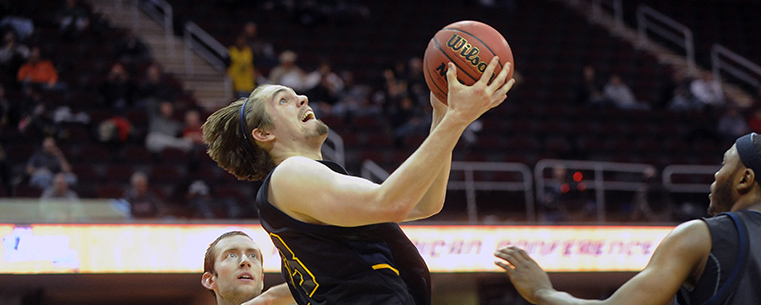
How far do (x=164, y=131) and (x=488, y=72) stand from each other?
28.8 feet

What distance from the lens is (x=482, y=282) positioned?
995 centimetres

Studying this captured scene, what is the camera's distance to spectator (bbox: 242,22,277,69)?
12734 mm

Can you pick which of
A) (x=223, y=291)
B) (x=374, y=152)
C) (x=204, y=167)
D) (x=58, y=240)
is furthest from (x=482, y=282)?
(x=223, y=291)

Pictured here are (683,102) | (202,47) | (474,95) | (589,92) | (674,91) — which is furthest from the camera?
(674,91)

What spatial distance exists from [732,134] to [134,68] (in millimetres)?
9381

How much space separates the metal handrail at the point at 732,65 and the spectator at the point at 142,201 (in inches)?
454

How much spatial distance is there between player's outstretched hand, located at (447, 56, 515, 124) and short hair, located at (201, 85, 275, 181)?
784mm

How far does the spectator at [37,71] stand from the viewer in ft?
36.3

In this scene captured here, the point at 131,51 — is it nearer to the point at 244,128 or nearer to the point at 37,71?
the point at 37,71

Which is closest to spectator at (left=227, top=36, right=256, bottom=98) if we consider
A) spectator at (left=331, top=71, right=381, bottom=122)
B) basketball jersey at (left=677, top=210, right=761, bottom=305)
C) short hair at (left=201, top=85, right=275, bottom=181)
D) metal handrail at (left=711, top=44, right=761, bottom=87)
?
spectator at (left=331, top=71, right=381, bottom=122)

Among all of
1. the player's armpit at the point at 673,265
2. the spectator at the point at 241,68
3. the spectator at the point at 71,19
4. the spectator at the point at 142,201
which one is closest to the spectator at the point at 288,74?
the spectator at the point at 241,68

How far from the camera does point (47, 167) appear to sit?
9406mm

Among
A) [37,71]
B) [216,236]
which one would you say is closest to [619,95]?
[216,236]

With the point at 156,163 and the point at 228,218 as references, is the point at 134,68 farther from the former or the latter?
the point at 228,218
